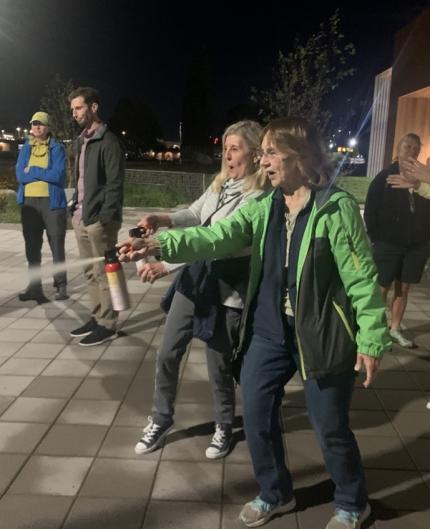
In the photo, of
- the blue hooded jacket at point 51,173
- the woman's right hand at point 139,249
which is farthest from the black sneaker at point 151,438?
the blue hooded jacket at point 51,173

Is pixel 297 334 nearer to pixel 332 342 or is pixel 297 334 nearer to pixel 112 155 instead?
pixel 332 342

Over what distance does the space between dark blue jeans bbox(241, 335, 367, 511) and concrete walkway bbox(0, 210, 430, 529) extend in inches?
10.3

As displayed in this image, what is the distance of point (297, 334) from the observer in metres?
2.32

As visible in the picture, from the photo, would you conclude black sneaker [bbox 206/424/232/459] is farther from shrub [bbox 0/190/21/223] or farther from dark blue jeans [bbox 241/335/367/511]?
shrub [bbox 0/190/21/223]

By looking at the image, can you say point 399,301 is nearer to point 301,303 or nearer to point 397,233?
point 397,233

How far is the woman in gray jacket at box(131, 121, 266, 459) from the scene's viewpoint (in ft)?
9.85

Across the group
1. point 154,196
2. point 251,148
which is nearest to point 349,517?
point 251,148

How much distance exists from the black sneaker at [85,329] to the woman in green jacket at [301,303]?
2.97 metres

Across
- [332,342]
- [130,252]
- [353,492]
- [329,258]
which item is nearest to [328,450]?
[353,492]

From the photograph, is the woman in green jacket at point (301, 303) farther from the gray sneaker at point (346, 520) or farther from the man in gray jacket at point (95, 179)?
the man in gray jacket at point (95, 179)

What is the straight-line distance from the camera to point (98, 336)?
5.11 meters

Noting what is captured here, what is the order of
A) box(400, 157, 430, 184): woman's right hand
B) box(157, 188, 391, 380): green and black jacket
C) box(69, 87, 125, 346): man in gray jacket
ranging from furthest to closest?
box(69, 87, 125, 346): man in gray jacket
box(400, 157, 430, 184): woman's right hand
box(157, 188, 391, 380): green and black jacket

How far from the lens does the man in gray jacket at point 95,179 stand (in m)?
4.85

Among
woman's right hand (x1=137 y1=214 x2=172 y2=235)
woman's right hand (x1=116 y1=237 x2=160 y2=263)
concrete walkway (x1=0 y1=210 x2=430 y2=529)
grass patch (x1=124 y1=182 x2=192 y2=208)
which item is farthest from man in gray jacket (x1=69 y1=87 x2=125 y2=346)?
grass patch (x1=124 y1=182 x2=192 y2=208)
